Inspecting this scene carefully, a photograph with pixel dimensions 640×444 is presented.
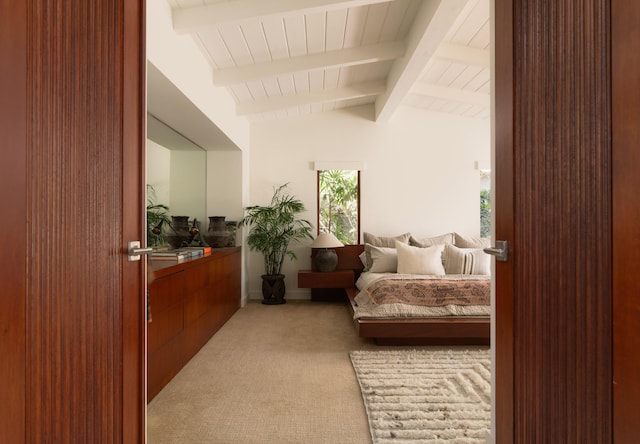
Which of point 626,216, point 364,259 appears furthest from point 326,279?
point 626,216

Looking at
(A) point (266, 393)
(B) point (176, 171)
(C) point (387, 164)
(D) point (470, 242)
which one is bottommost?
(A) point (266, 393)

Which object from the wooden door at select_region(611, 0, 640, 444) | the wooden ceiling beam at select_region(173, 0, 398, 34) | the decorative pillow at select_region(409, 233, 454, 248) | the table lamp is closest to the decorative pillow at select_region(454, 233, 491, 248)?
the decorative pillow at select_region(409, 233, 454, 248)

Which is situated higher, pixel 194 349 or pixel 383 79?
pixel 383 79

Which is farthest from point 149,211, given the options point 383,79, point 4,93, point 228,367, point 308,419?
point 383,79

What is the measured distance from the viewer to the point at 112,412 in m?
1.08

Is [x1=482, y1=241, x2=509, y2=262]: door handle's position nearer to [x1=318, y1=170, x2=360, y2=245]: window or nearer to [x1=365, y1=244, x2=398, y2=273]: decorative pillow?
[x1=365, y1=244, x2=398, y2=273]: decorative pillow

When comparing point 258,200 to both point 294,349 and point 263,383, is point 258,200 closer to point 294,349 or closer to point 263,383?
point 294,349

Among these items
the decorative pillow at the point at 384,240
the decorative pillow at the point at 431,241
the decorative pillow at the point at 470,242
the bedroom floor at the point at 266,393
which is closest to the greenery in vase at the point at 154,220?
the bedroom floor at the point at 266,393

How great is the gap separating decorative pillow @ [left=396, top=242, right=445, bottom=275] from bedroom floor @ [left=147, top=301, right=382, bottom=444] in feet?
3.74

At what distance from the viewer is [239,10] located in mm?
2531

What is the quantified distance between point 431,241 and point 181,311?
3.52 m

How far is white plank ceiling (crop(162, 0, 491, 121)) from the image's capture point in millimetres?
2549

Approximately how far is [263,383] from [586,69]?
2.40 meters

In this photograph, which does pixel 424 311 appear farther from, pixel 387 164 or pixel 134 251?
pixel 387 164
